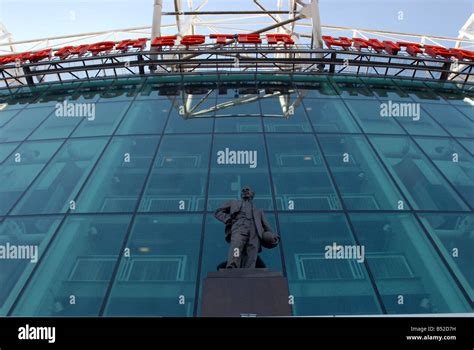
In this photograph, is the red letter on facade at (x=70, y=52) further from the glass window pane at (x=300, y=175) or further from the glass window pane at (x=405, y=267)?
the glass window pane at (x=405, y=267)

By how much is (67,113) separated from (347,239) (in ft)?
51.5

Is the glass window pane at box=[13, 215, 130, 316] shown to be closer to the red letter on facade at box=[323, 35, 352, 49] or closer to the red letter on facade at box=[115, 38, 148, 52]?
the red letter on facade at box=[115, 38, 148, 52]

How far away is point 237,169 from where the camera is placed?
18.0 m

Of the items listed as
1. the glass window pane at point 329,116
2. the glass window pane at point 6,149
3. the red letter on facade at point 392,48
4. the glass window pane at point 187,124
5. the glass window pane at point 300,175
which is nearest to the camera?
the glass window pane at point 300,175

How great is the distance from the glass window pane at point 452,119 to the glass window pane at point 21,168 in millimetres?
17754

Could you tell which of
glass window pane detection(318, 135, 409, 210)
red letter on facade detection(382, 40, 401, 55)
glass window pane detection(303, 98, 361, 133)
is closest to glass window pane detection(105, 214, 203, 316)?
glass window pane detection(318, 135, 409, 210)

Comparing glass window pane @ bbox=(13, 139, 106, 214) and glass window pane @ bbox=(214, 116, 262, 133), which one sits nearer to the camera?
glass window pane @ bbox=(13, 139, 106, 214)

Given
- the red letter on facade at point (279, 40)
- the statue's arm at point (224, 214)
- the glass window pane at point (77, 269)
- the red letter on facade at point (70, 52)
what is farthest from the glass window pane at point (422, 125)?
the red letter on facade at point (70, 52)

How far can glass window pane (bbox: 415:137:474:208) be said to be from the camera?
682 inches

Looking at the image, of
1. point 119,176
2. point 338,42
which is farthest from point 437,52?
point 119,176

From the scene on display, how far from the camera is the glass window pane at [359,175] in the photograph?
52.6ft

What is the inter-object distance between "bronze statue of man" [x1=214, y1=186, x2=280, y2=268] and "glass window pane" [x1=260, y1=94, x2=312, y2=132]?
30.1 feet

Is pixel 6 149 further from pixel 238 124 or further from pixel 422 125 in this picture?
pixel 422 125
